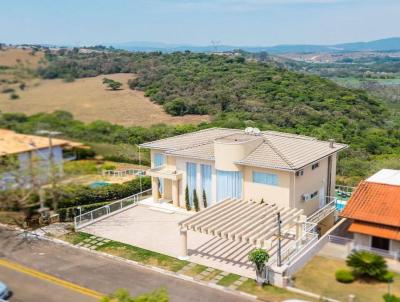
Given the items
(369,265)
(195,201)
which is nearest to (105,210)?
(195,201)

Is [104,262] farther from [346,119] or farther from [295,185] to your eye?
[346,119]

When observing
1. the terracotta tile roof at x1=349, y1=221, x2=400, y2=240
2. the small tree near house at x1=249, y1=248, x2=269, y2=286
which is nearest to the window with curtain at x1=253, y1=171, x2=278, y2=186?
the terracotta tile roof at x1=349, y1=221, x2=400, y2=240

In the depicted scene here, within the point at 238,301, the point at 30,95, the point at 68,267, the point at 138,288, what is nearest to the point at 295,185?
the point at 238,301

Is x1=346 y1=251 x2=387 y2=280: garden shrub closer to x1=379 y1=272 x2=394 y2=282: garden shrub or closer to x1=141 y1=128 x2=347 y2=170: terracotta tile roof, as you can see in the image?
x1=379 y1=272 x2=394 y2=282: garden shrub

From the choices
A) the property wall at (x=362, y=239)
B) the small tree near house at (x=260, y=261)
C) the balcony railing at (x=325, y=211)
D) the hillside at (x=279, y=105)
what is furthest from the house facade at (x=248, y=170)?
the small tree near house at (x=260, y=261)

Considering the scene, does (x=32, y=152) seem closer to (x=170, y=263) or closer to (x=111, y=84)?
(x=111, y=84)

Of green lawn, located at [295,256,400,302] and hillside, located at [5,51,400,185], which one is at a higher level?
hillside, located at [5,51,400,185]
